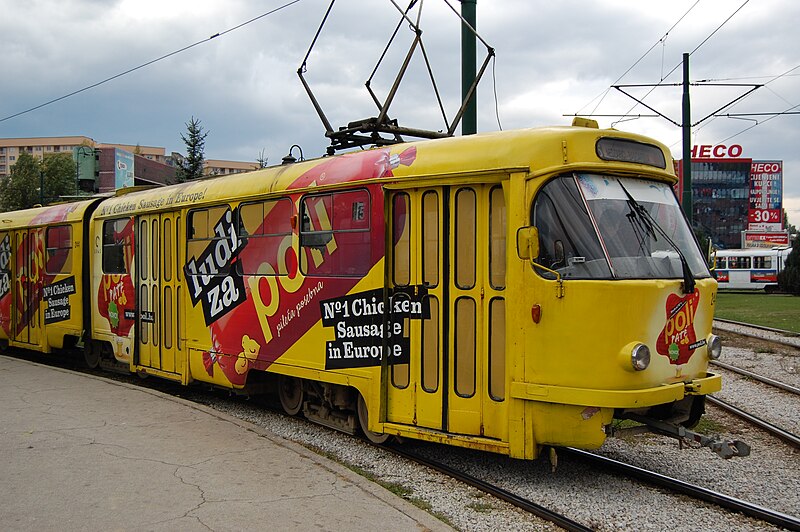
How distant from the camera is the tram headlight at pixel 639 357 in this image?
619cm

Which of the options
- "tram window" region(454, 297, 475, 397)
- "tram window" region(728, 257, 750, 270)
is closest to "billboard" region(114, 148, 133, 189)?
"tram window" region(728, 257, 750, 270)

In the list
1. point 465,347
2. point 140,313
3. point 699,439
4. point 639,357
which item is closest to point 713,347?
point 699,439

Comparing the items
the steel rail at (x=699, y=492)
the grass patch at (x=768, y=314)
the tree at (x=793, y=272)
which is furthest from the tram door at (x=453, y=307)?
the tree at (x=793, y=272)

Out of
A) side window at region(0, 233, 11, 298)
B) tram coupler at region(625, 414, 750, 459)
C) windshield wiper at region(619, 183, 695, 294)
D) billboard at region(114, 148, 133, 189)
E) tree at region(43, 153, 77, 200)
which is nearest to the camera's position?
tram coupler at region(625, 414, 750, 459)

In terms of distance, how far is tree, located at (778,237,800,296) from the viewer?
42.9 m

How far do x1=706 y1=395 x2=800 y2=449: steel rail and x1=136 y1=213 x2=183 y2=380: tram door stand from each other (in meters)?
7.31

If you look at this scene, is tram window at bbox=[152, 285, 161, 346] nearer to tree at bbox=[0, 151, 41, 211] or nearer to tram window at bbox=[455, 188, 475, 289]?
tram window at bbox=[455, 188, 475, 289]

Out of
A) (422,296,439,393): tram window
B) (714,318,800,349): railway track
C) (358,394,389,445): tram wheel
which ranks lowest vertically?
(714,318,800,349): railway track

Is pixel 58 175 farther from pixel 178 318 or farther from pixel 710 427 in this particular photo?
pixel 710 427

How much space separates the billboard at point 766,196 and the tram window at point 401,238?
240ft

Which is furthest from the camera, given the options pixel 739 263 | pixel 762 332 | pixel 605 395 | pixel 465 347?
pixel 739 263

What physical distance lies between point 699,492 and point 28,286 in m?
13.6

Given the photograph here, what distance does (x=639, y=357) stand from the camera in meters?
6.21

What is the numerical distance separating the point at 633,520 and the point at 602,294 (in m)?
1.72
